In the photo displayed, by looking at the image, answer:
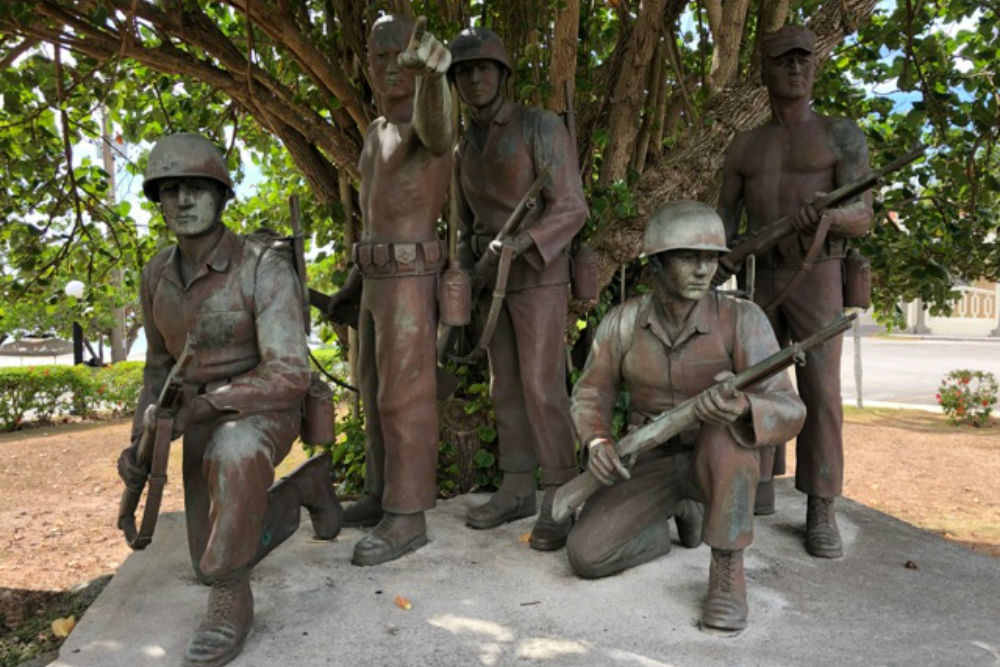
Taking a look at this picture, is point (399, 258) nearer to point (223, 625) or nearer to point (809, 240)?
point (223, 625)

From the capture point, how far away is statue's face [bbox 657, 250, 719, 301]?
3221 millimetres

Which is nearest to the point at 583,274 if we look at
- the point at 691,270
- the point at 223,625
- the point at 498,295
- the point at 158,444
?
the point at 498,295

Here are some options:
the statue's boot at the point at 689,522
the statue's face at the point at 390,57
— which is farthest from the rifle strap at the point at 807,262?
the statue's face at the point at 390,57

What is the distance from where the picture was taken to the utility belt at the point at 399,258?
3.76m

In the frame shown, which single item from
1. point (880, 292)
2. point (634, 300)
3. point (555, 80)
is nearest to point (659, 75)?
point (555, 80)

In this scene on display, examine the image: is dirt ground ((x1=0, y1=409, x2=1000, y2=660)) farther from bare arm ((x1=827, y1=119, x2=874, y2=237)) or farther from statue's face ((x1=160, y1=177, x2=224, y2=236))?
bare arm ((x1=827, y1=119, x2=874, y2=237))

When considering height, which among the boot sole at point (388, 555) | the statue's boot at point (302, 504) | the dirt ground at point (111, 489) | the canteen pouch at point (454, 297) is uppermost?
the canteen pouch at point (454, 297)

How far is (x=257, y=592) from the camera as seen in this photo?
3412 mm

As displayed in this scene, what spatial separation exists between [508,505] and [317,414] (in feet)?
4.52

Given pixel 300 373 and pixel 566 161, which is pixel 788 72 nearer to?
pixel 566 161

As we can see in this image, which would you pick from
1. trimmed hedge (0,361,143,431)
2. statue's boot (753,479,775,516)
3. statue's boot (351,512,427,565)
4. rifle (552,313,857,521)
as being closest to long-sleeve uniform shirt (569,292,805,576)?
rifle (552,313,857,521)

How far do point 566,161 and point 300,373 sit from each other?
5.45ft

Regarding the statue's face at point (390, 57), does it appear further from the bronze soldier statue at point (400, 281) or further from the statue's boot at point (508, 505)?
the statue's boot at point (508, 505)

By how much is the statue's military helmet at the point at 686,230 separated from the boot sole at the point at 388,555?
171cm
